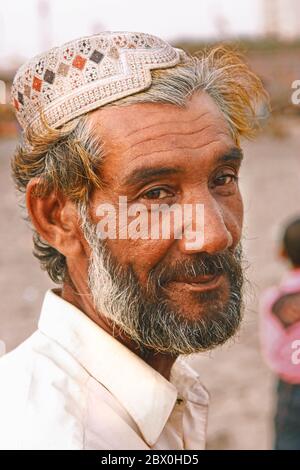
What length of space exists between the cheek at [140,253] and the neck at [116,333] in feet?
0.47

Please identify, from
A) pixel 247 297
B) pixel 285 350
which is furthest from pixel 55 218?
pixel 285 350

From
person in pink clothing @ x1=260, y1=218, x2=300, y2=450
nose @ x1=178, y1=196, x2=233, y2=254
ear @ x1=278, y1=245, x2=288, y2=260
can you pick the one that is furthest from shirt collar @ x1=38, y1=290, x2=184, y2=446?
ear @ x1=278, y1=245, x2=288, y2=260

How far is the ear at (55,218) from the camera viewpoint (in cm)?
140

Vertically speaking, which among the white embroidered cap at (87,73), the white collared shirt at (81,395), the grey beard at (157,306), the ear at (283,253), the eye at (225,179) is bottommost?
the white collared shirt at (81,395)

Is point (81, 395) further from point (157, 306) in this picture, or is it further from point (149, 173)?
point (149, 173)

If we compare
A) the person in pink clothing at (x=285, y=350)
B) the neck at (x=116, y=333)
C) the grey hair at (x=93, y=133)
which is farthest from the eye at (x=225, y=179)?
the person in pink clothing at (x=285, y=350)

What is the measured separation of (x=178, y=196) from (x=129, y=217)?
4.4 inches

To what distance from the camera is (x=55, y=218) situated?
1.43 m

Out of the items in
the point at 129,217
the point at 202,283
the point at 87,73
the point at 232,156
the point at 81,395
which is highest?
the point at 87,73

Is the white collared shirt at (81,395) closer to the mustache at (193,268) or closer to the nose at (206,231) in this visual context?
the mustache at (193,268)

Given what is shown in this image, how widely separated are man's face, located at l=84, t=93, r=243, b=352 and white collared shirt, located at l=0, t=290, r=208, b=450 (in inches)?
4.3

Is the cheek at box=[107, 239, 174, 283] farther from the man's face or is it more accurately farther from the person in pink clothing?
the person in pink clothing

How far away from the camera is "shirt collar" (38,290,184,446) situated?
132cm

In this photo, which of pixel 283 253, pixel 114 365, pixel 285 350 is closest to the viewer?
pixel 114 365
